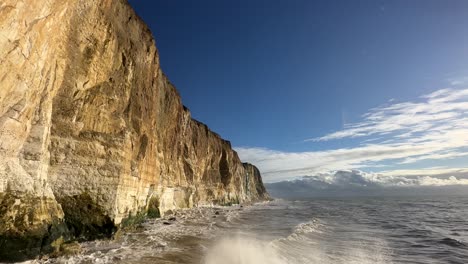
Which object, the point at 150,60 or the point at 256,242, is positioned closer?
the point at 256,242

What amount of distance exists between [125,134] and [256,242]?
9.24 metres

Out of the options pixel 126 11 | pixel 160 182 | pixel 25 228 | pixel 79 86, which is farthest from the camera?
pixel 160 182

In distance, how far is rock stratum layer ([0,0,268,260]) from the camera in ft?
33.0

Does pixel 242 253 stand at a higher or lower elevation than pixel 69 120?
lower

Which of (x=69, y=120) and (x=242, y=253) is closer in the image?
(x=242, y=253)

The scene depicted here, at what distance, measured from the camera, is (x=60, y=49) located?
13234 millimetres

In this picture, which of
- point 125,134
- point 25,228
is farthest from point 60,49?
point 25,228

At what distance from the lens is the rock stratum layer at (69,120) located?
33.0 ft

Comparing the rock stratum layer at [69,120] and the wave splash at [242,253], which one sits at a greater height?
the rock stratum layer at [69,120]

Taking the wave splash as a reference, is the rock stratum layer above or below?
above

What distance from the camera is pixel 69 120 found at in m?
14.6

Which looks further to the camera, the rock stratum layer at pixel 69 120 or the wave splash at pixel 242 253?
the wave splash at pixel 242 253

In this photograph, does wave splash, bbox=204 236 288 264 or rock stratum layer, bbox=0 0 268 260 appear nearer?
rock stratum layer, bbox=0 0 268 260

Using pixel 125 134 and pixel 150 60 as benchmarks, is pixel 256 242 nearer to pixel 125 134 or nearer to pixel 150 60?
pixel 125 134
